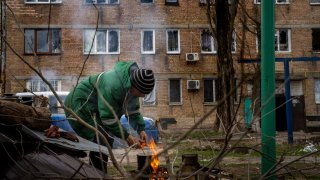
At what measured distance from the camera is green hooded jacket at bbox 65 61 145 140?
4.86m

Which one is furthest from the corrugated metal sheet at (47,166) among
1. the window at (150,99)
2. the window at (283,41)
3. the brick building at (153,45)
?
the window at (283,41)

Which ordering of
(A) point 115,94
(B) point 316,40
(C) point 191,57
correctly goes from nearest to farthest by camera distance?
1. (A) point 115,94
2. (C) point 191,57
3. (B) point 316,40

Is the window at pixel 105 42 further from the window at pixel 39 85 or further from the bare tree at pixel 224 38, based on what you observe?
the bare tree at pixel 224 38

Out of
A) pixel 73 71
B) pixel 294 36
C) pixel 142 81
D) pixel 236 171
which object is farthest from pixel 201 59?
pixel 142 81

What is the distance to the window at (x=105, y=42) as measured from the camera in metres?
23.5

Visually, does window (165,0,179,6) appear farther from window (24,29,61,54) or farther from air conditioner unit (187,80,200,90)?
window (24,29,61,54)

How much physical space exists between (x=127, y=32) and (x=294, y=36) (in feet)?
32.0

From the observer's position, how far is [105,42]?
2359cm

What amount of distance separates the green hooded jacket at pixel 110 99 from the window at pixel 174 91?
58.5 feet

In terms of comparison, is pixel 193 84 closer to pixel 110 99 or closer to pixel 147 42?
pixel 147 42

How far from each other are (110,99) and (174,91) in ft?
61.3

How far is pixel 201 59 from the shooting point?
937 inches

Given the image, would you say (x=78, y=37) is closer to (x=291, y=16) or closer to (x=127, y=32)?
(x=127, y=32)

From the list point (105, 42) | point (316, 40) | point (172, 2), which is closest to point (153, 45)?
point (105, 42)
